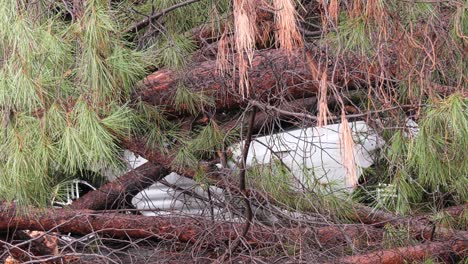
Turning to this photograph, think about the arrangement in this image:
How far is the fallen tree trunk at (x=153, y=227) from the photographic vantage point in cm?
365

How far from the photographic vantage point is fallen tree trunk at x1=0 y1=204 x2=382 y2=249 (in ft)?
12.0

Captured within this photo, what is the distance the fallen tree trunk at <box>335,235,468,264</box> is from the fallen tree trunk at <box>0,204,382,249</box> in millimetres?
182

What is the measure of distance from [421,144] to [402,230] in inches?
30.1

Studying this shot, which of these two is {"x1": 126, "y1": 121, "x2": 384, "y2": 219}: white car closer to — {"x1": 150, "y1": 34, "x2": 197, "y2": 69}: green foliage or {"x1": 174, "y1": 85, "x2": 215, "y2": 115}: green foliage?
{"x1": 174, "y1": 85, "x2": 215, "y2": 115}: green foliage

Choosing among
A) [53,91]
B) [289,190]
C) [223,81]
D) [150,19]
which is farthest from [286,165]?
[53,91]

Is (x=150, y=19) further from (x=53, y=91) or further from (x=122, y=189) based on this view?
(x=122, y=189)

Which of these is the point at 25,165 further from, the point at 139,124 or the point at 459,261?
the point at 459,261

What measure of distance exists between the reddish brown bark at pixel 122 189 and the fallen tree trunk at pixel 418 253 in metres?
1.20

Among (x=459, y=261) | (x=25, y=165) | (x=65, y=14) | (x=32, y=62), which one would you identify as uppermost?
(x=65, y=14)

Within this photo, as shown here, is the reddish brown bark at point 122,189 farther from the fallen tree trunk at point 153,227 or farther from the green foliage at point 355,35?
the green foliage at point 355,35

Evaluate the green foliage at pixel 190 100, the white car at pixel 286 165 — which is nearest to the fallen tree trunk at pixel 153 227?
the white car at pixel 286 165

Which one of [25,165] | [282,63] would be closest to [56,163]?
[25,165]

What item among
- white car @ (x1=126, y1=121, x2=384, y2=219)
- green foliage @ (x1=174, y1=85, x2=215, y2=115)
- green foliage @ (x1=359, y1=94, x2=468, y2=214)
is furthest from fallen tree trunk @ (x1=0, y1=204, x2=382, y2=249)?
green foliage @ (x1=174, y1=85, x2=215, y2=115)

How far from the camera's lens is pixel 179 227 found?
384 centimetres
